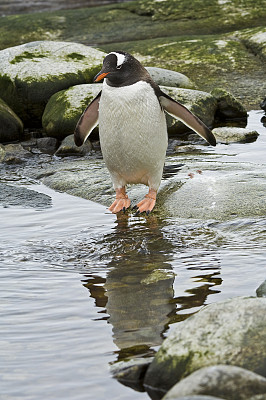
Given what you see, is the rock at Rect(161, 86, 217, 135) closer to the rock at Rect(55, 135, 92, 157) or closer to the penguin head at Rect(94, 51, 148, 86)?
the rock at Rect(55, 135, 92, 157)

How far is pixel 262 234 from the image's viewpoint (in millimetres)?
5047

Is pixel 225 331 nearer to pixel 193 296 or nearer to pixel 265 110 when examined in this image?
pixel 193 296

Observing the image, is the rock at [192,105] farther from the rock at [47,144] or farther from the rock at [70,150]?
the rock at [47,144]

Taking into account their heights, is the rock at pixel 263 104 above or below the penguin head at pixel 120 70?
below

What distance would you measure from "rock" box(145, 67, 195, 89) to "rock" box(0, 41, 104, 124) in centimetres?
82

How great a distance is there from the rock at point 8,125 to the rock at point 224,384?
Answer: 7078mm

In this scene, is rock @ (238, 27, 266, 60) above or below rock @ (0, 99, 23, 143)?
above

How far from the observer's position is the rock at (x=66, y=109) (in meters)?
9.26

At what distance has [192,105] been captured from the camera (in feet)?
31.1

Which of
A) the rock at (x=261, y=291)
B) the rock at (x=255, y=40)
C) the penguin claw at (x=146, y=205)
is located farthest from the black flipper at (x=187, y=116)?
the rock at (x=255, y=40)

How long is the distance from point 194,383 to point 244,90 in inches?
371

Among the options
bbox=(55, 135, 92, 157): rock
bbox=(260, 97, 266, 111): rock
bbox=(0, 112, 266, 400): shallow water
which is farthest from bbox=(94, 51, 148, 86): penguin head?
bbox=(260, 97, 266, 111): rock

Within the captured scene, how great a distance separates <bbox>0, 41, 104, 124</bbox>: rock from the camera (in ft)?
32.4

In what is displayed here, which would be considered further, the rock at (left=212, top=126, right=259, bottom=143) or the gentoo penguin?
the rock at (left=212, top=126, right=259, bottom=143)
